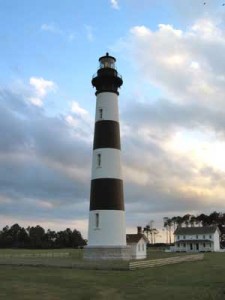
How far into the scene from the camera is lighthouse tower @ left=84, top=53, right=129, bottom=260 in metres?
32.1

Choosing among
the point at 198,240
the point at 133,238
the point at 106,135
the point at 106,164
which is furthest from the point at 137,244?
the point at 198,240

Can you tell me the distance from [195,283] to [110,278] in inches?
168

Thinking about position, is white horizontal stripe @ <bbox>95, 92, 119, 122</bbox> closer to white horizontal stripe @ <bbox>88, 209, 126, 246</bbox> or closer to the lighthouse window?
the lighthouse window

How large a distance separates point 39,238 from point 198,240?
4075 centimetres

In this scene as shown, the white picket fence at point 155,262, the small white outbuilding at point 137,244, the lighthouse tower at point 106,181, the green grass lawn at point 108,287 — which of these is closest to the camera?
the green grass lawn at point 108,287

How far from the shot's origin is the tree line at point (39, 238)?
9444 centimetres

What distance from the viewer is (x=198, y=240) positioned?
7875 cm

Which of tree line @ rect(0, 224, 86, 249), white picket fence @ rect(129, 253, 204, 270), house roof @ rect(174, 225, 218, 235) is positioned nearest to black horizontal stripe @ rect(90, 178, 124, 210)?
white picket fence @ rect(129, 253, 204, 270)

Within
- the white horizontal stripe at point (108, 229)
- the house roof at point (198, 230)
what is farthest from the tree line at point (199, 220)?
the white horizontal stripe at point (108, 229)

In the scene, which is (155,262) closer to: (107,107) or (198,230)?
(107,107)

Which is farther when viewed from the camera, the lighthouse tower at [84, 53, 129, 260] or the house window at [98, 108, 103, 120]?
the house window at [98, 108, 103, 120]

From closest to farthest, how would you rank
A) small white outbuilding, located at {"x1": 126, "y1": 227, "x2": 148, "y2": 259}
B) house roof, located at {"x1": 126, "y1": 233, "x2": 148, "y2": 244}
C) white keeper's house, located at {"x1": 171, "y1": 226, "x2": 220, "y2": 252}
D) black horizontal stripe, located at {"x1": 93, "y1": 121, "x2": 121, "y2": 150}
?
→ 1. black horizontal stripe, located at {"x1": 93, "y1": 121, "x2": 121, "y2": 150}
2. small white outbuilding, located at {"x1": 126, "y1": 227, "x2": 148, "y2": 259}
3. house roof, located at {"x1": 126, "y1": 233, "x2": 148, "y2": 244}
4. white keeper's house, located at {"x1": 171, "y1": 226, "x2": 220, "y2": 252}

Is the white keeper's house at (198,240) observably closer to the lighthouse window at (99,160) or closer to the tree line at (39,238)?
the tree line at (39,238)

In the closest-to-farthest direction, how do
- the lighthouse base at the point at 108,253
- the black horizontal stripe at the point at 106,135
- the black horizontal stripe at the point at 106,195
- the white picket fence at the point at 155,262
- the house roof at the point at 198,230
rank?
the white picket fence at the point at 155,262, the lighthouse base at the point at 108,253, the black horizontal stripe at the point at 106,195, the black horizontal stripe at the point at 106,135, the house roof at the point at 198,230
